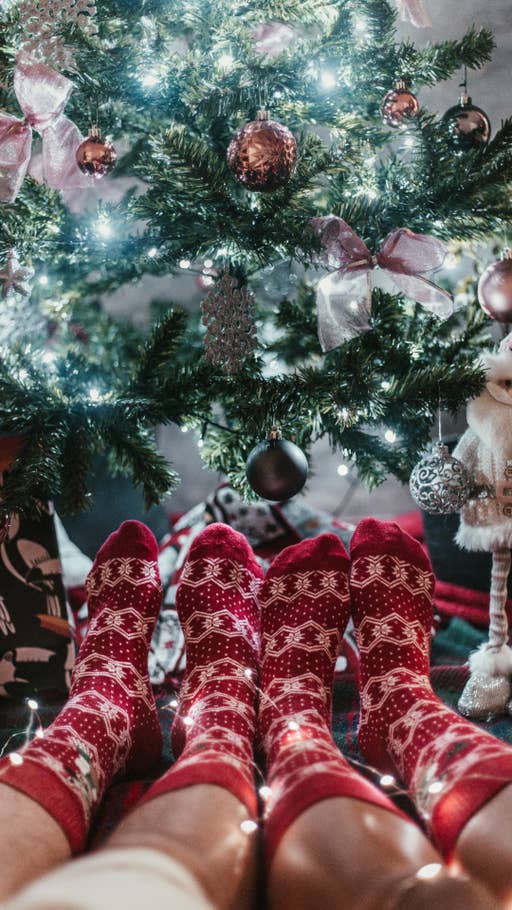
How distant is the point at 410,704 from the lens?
711mm

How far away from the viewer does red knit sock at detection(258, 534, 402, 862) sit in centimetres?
51

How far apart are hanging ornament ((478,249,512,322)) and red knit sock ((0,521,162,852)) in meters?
0.54

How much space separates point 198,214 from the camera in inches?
30.9

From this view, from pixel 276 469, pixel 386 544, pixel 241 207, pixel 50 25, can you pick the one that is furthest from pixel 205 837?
pixel 50 25

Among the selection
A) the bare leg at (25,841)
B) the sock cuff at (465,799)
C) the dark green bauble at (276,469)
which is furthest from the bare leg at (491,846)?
the dark green bauble at (276,469)

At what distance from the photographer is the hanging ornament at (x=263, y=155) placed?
688mm

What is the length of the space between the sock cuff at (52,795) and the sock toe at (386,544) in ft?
1.56

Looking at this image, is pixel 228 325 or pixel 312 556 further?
pixel 312 556

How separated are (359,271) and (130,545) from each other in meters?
0.47

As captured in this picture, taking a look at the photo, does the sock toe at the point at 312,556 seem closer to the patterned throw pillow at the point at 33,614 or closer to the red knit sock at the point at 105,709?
the red knit sock at the point at 105,709

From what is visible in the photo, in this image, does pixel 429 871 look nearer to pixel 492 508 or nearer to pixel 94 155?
pixel 492 508

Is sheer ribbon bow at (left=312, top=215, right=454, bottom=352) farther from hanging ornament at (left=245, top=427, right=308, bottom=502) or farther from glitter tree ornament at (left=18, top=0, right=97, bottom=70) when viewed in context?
glitter tree ornament at (left=18, top=0, right=97, bottom=70)

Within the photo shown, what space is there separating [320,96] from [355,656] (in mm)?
780

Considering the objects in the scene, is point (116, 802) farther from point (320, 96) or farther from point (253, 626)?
point (320, 96)
